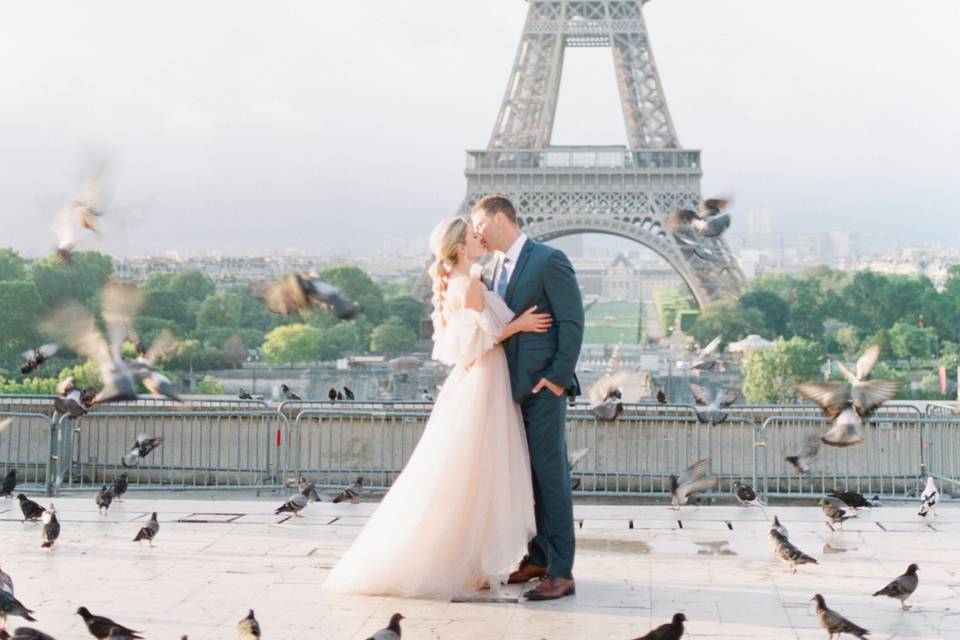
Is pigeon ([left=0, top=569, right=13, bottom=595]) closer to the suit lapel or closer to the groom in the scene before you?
the groom

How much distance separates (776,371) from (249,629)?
164ft

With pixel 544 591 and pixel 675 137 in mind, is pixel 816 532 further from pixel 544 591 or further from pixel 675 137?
pixel 675 137

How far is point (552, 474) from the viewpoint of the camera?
7.36m

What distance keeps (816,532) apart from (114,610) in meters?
4.84

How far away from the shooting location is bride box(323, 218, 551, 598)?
23.9 feet

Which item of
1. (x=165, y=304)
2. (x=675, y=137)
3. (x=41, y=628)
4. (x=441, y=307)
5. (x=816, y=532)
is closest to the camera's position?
(x=41, y=628)

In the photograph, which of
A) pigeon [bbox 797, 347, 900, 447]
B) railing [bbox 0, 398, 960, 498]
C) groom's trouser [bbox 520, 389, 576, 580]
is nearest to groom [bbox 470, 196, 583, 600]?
groom's trouser [bbox 520, 389, 576, 580]

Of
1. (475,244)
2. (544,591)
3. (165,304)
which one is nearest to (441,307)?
(475,244)

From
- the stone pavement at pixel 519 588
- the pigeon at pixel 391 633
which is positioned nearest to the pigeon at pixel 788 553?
Answer: the stone pavement at pixel 519 588

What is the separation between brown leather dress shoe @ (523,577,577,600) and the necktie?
1527mm

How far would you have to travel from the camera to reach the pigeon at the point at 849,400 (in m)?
11.1

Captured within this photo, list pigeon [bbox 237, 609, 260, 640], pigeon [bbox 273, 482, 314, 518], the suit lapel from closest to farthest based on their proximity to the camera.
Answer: pigeon [bbox 237, 609, 260, 640]
the suit lapel
pigeon [bbox 273, 482, 314, 518]

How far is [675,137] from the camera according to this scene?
213 feet

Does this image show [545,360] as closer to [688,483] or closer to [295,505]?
[295,505]
